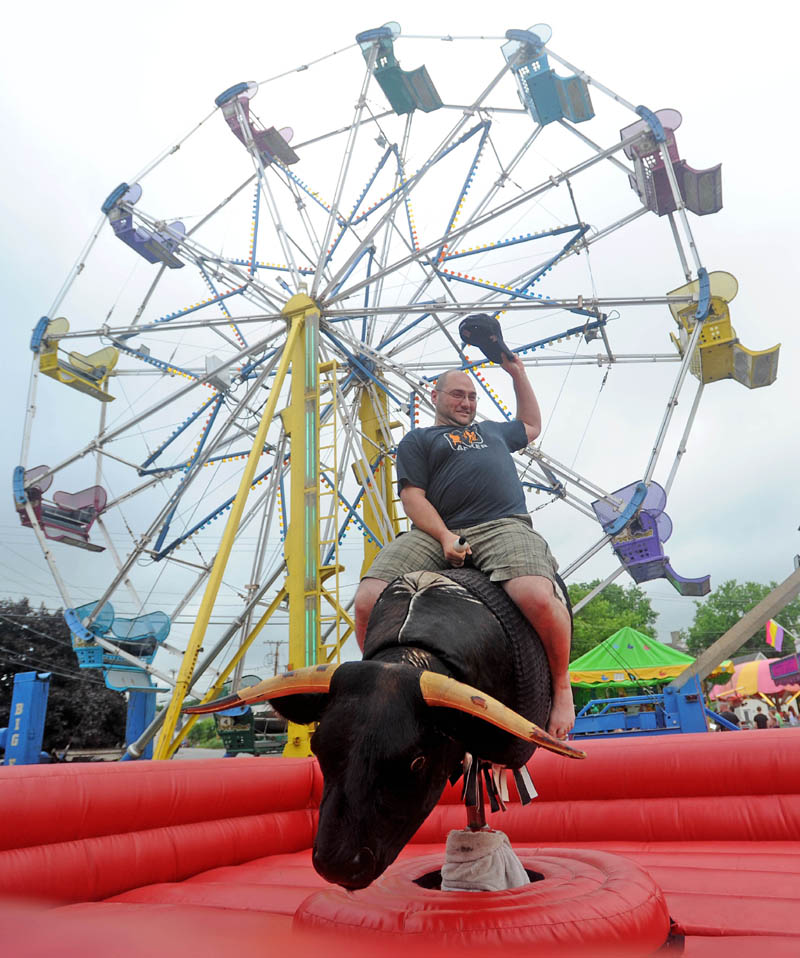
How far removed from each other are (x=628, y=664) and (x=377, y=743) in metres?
16.4

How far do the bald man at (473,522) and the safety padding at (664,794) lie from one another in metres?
2.18

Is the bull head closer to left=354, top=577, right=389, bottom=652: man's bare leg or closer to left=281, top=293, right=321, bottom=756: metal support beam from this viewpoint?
left=354, top=577, right=389, bottom=652: man's bare leg

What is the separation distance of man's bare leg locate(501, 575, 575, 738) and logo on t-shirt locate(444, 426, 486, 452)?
0.64m

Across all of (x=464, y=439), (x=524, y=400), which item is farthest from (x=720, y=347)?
(x=464, y=439)

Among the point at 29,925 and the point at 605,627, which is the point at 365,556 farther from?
the point at 605,627

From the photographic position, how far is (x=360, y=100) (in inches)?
410

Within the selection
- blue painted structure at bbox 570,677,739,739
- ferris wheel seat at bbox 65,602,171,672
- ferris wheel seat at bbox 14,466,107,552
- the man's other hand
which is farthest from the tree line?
the man's other hand

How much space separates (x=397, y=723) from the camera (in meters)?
1.41

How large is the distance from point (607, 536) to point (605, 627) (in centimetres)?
3063

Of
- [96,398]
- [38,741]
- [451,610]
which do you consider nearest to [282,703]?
[451,610]

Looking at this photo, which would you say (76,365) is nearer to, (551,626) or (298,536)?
(298,536)

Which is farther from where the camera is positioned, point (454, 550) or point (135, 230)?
point (135, 230)

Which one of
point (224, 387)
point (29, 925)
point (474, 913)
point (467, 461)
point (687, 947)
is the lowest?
point (687, 947)

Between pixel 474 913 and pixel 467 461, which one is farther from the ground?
pixel 467 461
